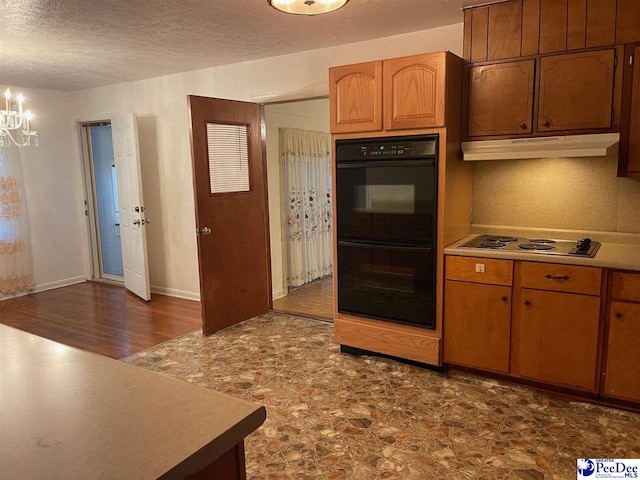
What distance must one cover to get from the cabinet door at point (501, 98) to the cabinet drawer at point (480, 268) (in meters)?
0.85

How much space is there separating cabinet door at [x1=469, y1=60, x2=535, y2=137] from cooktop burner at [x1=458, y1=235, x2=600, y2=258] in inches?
28.7

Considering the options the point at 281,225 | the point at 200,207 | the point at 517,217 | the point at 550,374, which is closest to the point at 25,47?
the point at 200,207

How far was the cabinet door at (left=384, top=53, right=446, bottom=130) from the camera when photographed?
9.55 feet

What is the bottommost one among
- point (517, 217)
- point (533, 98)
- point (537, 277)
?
point (537, 277)

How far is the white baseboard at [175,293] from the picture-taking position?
526 centimetres

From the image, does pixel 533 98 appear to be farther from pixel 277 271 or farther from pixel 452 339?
pixel 277 271

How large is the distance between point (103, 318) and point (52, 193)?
7.25ft

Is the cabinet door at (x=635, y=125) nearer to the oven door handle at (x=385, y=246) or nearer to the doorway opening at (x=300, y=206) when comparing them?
the oven door handle at (x=385, y=246)

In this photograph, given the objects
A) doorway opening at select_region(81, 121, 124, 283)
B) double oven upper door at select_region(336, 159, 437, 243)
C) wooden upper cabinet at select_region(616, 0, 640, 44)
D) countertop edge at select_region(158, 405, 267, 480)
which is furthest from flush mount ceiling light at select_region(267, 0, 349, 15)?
doorway opening at select_region(81, 121, 124, 283)

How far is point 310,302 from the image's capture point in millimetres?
5043

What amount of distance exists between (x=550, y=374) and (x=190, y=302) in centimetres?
368

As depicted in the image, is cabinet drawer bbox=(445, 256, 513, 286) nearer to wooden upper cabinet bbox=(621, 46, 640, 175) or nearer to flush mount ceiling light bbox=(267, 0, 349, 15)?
wooden upper cabinet bbox=(621, 46, 640, 175)

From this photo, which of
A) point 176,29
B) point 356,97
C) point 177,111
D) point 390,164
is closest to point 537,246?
point 390,164

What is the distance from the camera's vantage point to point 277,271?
5203mm
